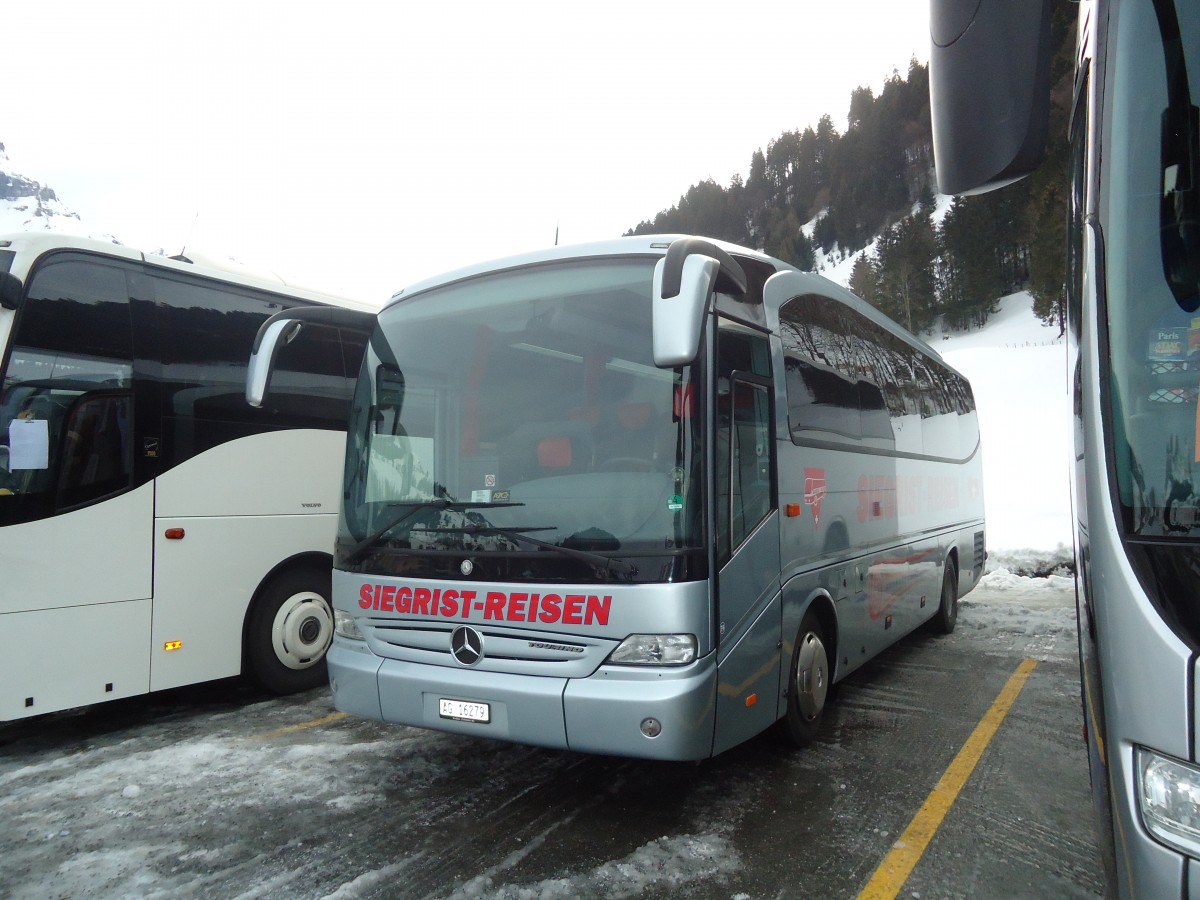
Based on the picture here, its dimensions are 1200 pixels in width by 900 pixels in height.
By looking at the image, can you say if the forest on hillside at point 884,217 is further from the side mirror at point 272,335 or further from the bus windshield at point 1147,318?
the bus windshield at point 1147,318

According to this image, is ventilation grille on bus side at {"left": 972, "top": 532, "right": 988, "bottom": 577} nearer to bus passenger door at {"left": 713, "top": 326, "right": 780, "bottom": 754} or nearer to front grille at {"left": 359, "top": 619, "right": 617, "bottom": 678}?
bus passenger door at {"left": 713, "top": 326, "right": 780, "bottom": 754}

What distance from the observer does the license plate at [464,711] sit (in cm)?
407

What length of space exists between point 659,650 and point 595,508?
0.73 m

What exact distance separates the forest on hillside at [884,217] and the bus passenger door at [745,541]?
63899 millimetres

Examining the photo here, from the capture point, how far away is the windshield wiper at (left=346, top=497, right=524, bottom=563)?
4336mm

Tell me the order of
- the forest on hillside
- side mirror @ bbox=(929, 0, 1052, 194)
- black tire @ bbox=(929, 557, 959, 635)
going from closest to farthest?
side mirror @ bbox=(929, 0, 1052, 194)
black tire @ bbox=(929, 557, 959, 635)
the forest on hillside

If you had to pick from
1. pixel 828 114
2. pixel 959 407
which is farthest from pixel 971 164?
pixel 828 114

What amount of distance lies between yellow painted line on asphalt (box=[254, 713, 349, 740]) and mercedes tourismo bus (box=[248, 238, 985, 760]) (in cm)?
124

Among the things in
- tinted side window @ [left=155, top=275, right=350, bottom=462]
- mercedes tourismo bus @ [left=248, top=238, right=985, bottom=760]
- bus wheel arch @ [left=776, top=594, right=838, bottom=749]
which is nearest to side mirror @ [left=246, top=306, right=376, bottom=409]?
mercedes tourismo bus @ [left=248, top=238, right=985, bottom=760]

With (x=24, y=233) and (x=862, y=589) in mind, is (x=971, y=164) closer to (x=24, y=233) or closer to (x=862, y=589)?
(x=862, y=589)

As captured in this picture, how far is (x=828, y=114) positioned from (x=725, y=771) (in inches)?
5412

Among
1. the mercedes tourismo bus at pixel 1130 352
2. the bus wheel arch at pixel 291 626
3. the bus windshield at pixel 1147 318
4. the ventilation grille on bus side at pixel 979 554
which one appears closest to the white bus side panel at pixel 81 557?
the bus wheel arch at pixel 291 626

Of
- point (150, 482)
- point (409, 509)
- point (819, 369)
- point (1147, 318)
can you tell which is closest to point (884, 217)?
point (819, 369)

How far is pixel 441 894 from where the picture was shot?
3402 millimetres
